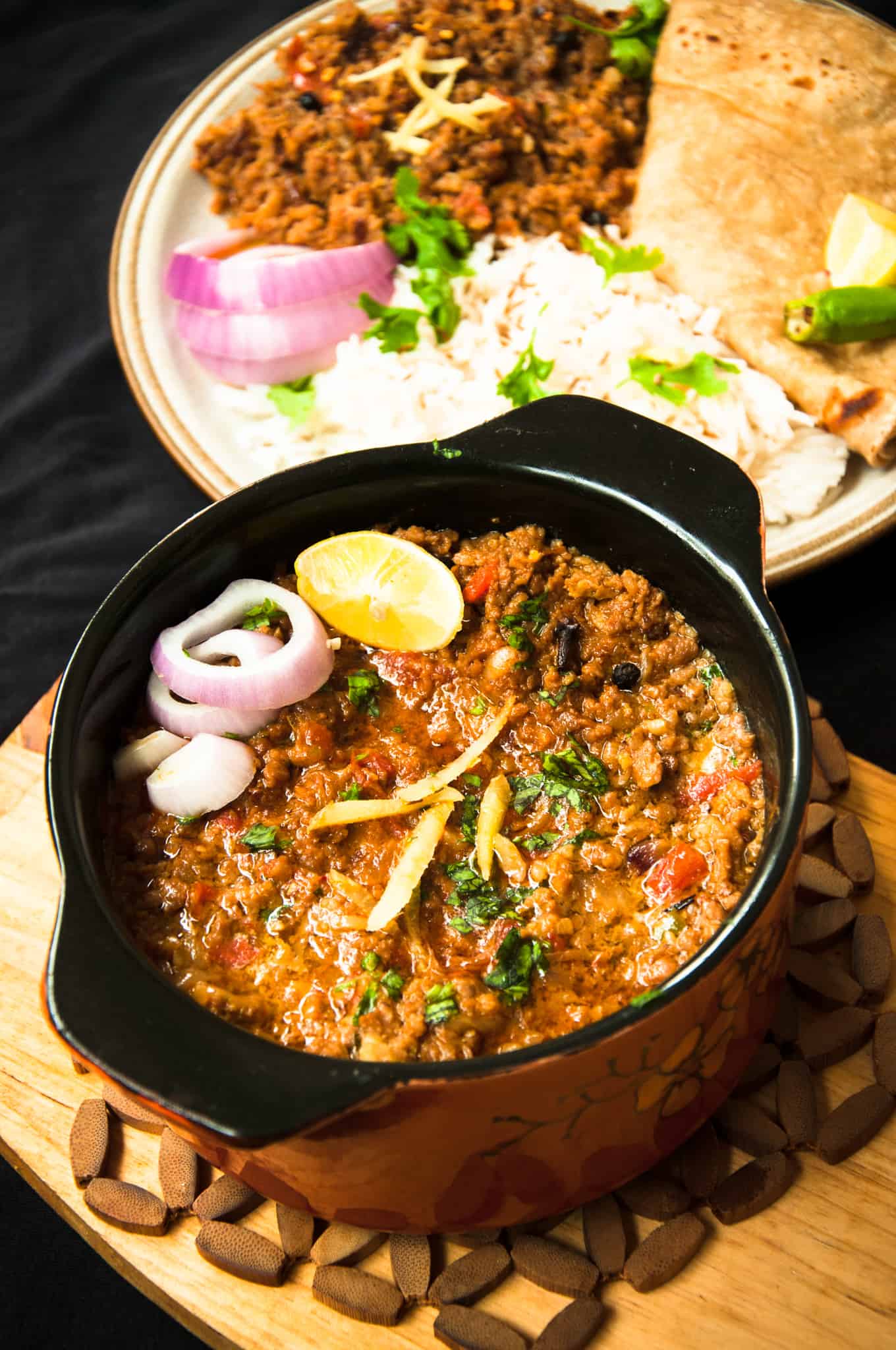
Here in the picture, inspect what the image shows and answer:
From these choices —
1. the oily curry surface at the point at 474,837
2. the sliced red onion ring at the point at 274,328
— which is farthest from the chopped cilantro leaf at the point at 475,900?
the sliced red onion ring at the point at 274,328

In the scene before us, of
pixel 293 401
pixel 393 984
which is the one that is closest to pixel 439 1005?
pixel 393 984

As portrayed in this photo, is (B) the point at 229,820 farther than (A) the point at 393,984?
Yes

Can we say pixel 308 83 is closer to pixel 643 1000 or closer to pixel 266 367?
pixel 266 367

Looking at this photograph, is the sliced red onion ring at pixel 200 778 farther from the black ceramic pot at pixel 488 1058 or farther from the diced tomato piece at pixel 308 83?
the diced tomato piece at pixel 308 83

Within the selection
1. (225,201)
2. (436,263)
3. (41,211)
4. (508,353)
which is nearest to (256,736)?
(508,353)

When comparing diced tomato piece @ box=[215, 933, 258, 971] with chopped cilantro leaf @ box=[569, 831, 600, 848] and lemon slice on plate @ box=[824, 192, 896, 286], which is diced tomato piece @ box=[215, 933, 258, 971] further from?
lemon slice on plate @ box=[824, 192, 896, 286]

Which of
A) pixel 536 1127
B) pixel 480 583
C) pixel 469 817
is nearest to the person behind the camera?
pixel 536 1127

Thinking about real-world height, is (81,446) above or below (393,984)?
below

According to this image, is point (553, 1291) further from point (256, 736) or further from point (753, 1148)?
point (256, 736)
